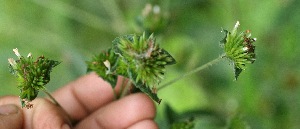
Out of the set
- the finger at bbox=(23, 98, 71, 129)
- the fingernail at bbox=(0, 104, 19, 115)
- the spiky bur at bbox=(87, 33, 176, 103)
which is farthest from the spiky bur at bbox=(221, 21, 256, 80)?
the fingernail at bbox=(0, 104, 19, 115)

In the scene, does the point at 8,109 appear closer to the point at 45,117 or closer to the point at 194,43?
the point at 45,117

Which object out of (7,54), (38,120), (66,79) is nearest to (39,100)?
(38,120)

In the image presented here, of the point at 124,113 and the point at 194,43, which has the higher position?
the point at 194,43

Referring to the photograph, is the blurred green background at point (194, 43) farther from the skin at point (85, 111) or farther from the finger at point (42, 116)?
the finger at point (42, 116)

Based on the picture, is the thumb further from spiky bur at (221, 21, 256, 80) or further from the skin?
spiky bur at (221, 21, 256, 80)

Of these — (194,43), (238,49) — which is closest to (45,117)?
(238,49)

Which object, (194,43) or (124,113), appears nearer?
(124,113)

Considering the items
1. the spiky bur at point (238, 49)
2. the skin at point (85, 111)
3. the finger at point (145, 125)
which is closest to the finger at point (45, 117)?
the skin at point (85, 111)

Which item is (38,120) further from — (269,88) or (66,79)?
(269,88)
